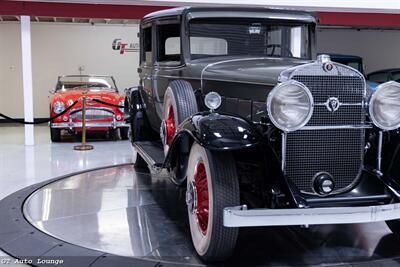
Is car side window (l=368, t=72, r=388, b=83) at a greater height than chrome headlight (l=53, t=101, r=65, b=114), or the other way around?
car side window (l=368, t=72, r=388, b=83)

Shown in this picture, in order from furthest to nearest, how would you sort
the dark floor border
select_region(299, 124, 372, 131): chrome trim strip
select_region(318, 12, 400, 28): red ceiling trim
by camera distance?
select_region(318, 12, 400, 28): red ceiling trim < the dark floor border < select_region(299, 124, 372, 131): chrome trim strip

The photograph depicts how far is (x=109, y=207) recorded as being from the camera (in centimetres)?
434

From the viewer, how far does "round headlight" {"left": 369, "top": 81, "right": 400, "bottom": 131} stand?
2963 millimetres

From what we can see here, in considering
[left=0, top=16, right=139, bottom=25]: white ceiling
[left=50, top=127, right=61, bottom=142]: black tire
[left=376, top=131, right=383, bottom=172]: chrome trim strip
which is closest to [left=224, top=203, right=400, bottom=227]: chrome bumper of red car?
[left=376, top=131, right=383, bottom=172]: chrome trim strip

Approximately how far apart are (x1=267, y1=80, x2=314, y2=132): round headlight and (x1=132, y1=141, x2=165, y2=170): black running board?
4.48 feet

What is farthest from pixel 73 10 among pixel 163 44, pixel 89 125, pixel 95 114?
pixel 163 44

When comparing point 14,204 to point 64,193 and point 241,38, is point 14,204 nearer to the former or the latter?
point 64,193

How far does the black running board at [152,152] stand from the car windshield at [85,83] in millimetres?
4427

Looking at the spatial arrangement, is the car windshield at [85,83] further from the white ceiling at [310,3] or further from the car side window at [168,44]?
the car side window at [168,44]

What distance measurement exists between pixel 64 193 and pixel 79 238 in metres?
1.38

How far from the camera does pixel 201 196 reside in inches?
125

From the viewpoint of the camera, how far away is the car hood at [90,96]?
27.8 ft

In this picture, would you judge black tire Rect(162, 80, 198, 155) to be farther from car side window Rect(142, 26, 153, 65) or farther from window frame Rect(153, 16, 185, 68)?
car side window Rect(142, 26, 153, 65)

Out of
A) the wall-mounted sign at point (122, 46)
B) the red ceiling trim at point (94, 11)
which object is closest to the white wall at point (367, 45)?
the red ceiling trim at point (94, 11)
